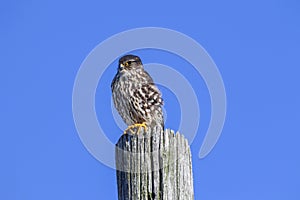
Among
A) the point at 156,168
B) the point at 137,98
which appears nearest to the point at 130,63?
the point at 137,98

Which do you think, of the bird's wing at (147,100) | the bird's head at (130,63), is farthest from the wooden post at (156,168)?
the bird's head at (130,63)

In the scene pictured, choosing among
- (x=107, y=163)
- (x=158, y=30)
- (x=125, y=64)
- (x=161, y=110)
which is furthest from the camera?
(x=125, y=64)

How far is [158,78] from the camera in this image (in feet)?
22.7

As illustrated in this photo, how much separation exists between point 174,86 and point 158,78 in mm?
1211

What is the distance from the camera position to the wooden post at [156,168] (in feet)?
11.3

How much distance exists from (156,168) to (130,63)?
5.00 metres

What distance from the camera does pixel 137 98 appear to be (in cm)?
781

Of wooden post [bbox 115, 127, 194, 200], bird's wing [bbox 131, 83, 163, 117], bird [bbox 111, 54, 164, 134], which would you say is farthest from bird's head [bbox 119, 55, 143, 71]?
wooden post [bbox 115, 127, 194, 200]

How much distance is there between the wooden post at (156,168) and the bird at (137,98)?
3.87m

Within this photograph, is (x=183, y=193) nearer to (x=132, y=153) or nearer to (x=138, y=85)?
(x=132, y=153)

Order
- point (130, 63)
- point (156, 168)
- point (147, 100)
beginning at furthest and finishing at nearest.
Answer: point (130, 63), point (147, 100), point (156, 168)

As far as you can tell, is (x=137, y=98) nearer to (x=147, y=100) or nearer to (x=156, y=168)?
(x=147, y=100)

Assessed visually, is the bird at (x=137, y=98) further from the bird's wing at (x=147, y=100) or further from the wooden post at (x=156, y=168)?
the wooden post at (x=156, y=168)

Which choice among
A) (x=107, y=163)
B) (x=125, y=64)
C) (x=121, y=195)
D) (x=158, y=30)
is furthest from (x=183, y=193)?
(x=125, y=64)
